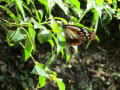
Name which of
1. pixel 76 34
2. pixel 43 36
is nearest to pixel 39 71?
pixel 43 36

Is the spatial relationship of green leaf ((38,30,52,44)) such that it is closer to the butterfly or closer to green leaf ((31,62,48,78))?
green leaf ((31,62,48,78))

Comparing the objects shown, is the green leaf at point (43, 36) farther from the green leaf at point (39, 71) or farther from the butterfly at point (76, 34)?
the butterfly at point (76, 34)

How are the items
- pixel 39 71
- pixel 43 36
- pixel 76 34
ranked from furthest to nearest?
pixel 76 34, pixel 39 71, pixel 43 36

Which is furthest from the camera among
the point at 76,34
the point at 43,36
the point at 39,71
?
the point at 76,34

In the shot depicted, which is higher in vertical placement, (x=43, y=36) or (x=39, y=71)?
(x=43, y=36)

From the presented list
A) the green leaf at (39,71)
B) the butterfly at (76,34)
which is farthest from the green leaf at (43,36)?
the butterfly at (76,34)

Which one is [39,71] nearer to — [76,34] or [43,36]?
[43,36]

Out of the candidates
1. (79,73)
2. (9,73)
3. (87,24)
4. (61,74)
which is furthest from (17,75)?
(87,24)

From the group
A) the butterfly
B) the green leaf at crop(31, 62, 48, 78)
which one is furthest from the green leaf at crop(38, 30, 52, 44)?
the butterfly

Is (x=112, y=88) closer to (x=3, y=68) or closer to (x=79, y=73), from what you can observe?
(x=79, y=73)
